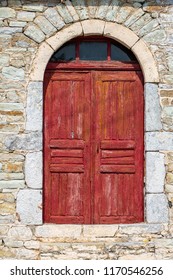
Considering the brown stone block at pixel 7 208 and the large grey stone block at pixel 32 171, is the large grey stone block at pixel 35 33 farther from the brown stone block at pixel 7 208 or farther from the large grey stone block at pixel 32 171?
the brown stone block at pixel 7 208

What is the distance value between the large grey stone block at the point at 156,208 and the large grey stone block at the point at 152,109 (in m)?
0.84

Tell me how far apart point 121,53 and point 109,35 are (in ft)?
1.01

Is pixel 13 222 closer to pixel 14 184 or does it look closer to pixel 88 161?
pixel 14 184

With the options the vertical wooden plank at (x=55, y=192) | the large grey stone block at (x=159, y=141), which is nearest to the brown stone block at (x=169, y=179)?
the large grey stone block at (x=159, y=141)

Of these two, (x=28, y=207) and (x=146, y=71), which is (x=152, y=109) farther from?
(x=28, y=207)

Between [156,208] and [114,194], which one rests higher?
[114,194]

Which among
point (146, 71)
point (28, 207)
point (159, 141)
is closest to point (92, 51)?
point (146, 71)

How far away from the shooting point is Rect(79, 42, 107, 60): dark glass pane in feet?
20.0

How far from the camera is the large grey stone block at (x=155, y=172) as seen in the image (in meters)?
5.88

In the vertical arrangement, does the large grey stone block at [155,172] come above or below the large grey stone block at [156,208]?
above

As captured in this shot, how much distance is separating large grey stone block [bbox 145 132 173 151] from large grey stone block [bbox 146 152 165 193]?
0.26ft

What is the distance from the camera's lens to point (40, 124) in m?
5.85

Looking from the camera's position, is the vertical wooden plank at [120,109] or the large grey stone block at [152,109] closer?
the large grey stone block at [152,109]

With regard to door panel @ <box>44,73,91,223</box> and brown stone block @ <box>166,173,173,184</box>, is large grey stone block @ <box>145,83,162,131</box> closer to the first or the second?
brown stone block @ <box>166,173,173,184</box>
